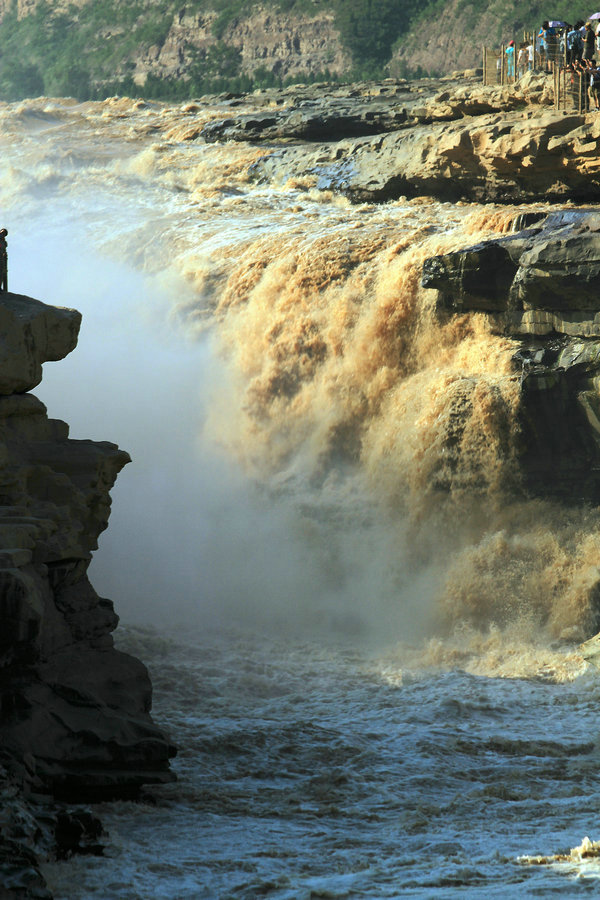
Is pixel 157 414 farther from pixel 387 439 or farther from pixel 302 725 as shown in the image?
pixel 302 725

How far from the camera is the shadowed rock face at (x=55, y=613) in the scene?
9023 mm

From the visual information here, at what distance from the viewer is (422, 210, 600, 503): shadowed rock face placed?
15.8 meters

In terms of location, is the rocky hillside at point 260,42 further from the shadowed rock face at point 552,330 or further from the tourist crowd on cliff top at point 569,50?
the shadowed rock face at point 552,330

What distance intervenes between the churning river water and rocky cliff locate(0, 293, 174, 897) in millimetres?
505

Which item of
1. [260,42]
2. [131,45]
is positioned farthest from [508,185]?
[131,45]

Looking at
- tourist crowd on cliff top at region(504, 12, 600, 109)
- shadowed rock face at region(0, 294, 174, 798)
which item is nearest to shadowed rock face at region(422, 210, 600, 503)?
tourist crowd on cliff top at region(504, 12, 600, 109)

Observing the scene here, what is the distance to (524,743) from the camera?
1108 centimetres

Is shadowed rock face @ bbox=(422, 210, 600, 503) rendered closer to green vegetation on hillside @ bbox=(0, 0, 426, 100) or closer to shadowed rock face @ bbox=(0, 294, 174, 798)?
shadowed rock face @ bbox=(0, 294, 174, 798)

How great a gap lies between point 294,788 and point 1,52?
1994 inches

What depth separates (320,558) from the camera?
17016mm

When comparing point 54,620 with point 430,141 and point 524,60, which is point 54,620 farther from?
point 524,60

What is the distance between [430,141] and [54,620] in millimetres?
15890

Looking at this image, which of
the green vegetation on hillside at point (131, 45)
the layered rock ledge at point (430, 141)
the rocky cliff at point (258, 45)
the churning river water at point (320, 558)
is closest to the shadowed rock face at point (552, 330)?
the churning river water at point (320, 558)

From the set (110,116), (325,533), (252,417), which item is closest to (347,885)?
(325,533)
